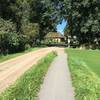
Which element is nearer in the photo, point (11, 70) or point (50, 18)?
point (11, 70)

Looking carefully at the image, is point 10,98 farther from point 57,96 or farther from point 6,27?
point 6,27

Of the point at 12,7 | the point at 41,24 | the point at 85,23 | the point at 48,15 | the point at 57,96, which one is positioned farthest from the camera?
the point at 41,24

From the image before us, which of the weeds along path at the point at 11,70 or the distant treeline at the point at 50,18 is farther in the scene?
the distant treeline at the point at 50,18

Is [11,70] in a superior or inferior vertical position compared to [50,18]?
inferior

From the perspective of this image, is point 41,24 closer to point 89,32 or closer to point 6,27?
point 89,32

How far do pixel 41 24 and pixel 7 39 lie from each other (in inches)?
1552

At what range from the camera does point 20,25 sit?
214 ft

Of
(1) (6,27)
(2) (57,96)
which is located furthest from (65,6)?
(2) (57,96)

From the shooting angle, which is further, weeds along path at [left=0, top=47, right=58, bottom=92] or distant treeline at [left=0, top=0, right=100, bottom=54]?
distant treeline at [left=0, top=0, right=100, bottom=54]

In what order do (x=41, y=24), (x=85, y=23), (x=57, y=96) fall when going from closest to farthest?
(x=57, y=96) < (x=85, y=23) < (x=41, y=24)

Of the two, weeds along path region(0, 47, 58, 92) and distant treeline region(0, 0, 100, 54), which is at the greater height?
distant treeline region(0, 0, 100, 54)

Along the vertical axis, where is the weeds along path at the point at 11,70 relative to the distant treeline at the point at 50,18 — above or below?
below

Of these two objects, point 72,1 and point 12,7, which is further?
point 72,1

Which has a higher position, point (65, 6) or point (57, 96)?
point (65, 6)
